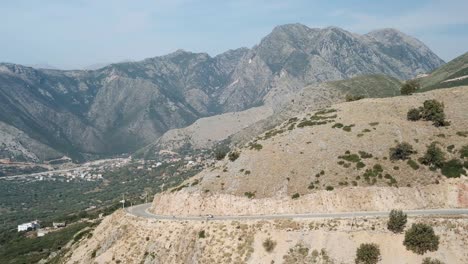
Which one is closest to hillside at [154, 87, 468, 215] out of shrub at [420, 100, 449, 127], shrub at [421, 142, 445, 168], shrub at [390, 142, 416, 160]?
shrub at [390, 142, 416, 160]

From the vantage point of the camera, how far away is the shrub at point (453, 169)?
8056 centimetres

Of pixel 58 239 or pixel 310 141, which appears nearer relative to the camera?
pixel 310 141

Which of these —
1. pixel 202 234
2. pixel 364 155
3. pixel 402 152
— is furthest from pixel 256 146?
pixel 402 152

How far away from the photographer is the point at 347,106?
115m

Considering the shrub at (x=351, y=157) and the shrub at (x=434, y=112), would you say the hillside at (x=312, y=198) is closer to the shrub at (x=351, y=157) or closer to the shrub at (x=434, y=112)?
the shrub at (x=351, y=157)

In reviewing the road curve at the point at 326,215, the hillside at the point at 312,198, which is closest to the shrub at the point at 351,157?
the hillside at the point at 312,198

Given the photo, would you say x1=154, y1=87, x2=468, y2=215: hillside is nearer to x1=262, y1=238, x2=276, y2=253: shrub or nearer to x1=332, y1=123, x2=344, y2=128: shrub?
x1=332, y1=123, x2=344, y2=128: shrub

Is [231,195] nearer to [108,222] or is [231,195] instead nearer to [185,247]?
[185,247]

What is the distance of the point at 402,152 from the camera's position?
87188 millimetres

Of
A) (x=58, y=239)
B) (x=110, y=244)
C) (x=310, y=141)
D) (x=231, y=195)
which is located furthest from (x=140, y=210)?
(x=58, y=239)

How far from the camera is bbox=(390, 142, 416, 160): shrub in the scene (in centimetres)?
8712

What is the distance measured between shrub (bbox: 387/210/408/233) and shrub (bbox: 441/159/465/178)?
1906 cm

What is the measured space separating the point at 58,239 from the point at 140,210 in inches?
2572

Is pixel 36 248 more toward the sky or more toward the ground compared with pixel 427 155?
more toward the ground
